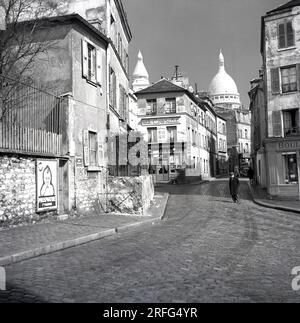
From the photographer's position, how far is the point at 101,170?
46.8ft

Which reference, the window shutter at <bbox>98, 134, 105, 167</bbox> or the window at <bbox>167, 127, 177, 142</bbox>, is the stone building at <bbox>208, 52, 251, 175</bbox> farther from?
the window shutter at <bbox>98, 134, 105, 167</bbox>

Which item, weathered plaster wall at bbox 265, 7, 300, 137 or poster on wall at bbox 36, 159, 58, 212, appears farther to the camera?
weathered plaster wall at bbox 265, 7, 300, 137

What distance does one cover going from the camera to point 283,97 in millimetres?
22203

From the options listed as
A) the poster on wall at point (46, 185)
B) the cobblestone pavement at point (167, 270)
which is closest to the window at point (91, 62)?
the poster on wall at point (46, 185)

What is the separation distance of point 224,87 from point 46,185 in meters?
94.0

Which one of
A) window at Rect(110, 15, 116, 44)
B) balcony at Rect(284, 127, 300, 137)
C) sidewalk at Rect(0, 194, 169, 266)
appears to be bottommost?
sidewalk at Rect(0, 194, 169, 266)

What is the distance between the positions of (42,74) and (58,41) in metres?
1.35

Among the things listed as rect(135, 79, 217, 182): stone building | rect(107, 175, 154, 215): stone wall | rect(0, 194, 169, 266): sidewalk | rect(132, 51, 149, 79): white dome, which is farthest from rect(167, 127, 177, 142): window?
rect(132, 51, 149, 79): white dome

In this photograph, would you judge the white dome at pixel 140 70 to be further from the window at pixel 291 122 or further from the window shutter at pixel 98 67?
the window shutter at pixel 98 67

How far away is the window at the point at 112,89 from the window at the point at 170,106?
23.8 meters

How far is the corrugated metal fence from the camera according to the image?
32.5 feet

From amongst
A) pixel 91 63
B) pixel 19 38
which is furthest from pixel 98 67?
pixel 19 38

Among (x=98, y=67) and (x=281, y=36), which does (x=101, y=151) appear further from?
(x=281, y=36)

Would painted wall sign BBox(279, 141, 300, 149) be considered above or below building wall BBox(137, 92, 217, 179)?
below
